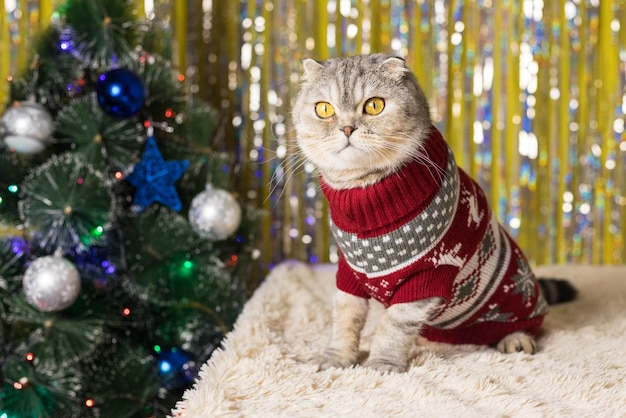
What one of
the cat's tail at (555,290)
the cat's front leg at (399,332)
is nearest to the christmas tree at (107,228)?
the cat's front leg at (399,332)

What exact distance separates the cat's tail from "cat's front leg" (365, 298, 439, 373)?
626mm

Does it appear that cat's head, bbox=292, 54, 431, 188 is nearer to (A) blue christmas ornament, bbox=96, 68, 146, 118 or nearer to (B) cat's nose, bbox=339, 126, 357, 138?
(B) cat's nose, bbox=339, 126, 357, 138

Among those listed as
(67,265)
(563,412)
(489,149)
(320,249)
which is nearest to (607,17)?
(489,149)

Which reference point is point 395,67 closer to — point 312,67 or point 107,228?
point 312,67

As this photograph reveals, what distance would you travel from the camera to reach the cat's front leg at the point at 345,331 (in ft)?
3.46

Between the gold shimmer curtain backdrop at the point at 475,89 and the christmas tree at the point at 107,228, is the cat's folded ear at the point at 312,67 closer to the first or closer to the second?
the christmas tree at the point at 107,228

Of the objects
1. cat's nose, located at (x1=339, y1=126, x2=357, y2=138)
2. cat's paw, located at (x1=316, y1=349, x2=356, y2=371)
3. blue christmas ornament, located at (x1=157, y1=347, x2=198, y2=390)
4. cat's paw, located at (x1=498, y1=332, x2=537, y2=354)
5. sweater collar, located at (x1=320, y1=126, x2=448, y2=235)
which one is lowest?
blue christmas ornament, located at (x1=157, y1=347, x2=198, y2=390)

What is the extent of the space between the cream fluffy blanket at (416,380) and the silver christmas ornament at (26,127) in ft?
1.87

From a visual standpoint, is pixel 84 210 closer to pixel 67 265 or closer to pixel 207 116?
pixel 67 265

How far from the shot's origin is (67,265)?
1.32 metres

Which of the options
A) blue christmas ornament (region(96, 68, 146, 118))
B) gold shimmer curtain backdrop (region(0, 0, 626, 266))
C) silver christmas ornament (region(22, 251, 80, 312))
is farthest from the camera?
gold shimmer curtain backdrop (region(0, 0, 626, 266))

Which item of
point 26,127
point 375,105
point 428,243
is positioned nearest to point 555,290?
point 428,243

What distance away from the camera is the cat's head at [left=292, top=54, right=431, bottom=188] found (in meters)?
1.01

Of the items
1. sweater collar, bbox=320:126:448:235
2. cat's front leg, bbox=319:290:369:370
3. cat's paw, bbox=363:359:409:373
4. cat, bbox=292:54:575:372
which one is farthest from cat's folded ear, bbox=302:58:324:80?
cat's paw, bbox=363:359:409:373
